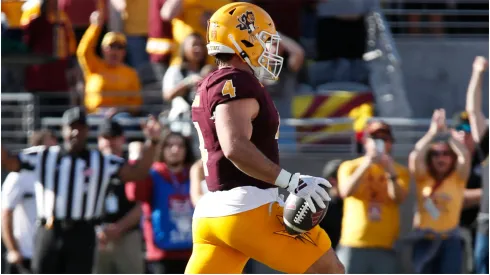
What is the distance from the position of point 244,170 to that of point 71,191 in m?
3.39

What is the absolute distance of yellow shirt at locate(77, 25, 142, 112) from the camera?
447 inches

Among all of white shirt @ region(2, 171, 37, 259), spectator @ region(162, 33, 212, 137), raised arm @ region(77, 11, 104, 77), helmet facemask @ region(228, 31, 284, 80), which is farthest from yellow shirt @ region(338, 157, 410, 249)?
helmet facemask @ region(228, 31, 284, 80)

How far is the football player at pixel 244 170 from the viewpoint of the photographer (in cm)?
630

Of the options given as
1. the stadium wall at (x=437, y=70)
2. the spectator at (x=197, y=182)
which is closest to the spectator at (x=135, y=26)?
the stadium wall at (x=437, y=70)

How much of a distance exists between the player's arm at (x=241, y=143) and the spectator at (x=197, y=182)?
3.26 metres

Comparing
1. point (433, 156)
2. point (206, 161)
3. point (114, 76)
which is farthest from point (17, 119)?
point (206, 161)

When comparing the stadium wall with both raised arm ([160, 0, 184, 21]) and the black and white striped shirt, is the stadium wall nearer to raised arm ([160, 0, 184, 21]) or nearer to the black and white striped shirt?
raised arm ([160, 0, 184, 21])

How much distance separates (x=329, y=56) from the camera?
12.4 m

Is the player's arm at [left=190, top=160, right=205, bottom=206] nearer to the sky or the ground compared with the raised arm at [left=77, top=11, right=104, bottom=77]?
nearer to the ground

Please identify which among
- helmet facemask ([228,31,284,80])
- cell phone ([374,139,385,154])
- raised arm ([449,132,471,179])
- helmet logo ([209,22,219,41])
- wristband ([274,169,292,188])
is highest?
helmet logo ([209,22,219,41])

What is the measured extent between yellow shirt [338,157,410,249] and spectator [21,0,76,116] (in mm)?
2779

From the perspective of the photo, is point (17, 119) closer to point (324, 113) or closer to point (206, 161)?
point (324, 113)

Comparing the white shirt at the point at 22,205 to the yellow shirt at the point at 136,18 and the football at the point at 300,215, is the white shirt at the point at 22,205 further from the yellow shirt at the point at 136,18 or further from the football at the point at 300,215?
the football at the point at 300,215

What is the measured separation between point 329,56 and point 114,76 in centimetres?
201
